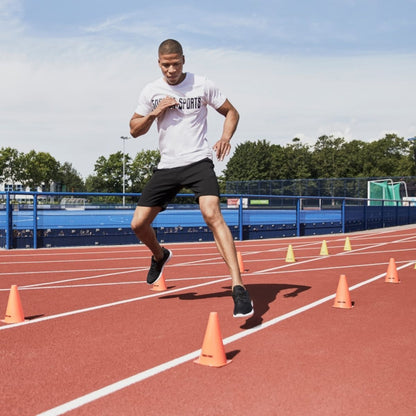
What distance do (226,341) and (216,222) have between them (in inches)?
45.9

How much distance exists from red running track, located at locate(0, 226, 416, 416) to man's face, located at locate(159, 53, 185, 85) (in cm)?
226

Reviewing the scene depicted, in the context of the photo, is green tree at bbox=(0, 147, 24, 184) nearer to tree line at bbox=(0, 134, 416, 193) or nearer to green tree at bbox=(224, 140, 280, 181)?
tree line at bbox=(0, 134, 416, 193)

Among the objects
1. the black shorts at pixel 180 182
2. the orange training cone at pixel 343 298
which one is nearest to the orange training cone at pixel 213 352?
the black shorts at pixel 180 182

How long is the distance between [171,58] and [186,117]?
0.56 m

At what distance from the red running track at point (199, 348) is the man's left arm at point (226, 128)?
153 centimetres

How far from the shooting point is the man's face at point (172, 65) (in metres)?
4.80

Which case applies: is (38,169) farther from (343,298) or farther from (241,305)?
(241,305)

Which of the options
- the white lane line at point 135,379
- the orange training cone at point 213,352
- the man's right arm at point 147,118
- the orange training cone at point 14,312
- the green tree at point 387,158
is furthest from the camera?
the green tree at point 387,158

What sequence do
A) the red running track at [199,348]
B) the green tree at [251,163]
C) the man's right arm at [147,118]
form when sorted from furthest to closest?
the green tree at [251,163], the man's right arm at [147,118], the red running track at [199,348]

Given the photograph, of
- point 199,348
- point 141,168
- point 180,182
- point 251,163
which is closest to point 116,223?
point 180,182

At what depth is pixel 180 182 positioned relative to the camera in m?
4.99

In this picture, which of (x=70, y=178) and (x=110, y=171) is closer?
(x=110, y=171)

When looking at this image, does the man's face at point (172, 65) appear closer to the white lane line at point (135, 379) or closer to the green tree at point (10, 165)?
the white lane line at point (135, 379)

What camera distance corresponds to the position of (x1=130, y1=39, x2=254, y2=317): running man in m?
4.75
